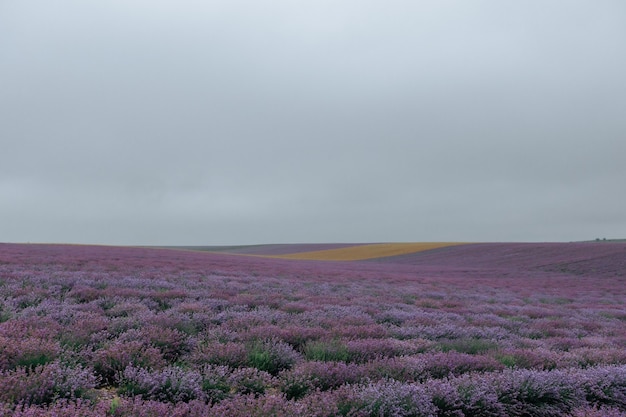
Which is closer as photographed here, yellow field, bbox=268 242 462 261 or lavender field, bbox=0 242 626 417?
lavender field, bbox=0 242 626 417

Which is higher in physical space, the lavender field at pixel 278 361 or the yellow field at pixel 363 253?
the lavender field at pixel 278 361

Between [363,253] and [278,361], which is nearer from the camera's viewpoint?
[278,361]

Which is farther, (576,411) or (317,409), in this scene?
(576,411)

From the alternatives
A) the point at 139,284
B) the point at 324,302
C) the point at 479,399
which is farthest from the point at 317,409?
the point at 139,284

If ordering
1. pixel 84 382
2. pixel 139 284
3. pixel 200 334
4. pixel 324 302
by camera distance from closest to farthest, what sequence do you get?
pixel 84 382
pixel 200 334
pixel 324 302
pixel 139 284

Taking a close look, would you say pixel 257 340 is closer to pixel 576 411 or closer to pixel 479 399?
pixel 479 399

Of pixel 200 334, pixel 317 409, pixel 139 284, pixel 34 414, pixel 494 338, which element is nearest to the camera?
pixel 34 414

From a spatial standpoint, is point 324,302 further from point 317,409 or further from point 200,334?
point 317,409

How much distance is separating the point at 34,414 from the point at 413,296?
12.5m

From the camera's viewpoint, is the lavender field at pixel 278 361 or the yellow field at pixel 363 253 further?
the yellow field at pixel 363 253

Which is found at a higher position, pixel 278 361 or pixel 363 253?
pixel 278 361

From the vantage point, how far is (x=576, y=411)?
410 centimetres

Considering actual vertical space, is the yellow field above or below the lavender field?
below

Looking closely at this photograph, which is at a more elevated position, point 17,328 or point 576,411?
point 17,328
